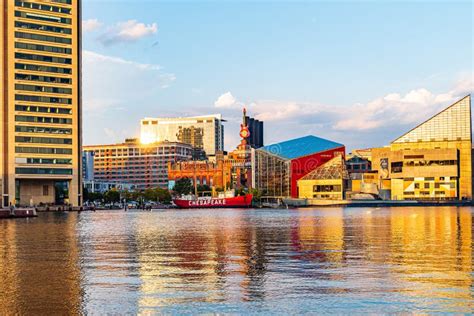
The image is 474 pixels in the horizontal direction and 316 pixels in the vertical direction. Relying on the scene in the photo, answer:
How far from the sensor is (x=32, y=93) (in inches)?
7603

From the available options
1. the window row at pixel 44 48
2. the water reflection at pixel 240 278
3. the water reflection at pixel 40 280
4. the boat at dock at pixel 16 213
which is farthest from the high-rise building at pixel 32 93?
the water reflection at pixel 240 278

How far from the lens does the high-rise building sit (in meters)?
190

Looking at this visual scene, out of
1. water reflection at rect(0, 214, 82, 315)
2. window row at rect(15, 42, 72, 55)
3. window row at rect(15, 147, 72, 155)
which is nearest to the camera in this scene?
water reflection at rect(0, 214, 82, 315)

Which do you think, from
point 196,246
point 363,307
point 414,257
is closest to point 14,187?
point 196,246

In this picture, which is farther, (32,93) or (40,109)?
(40,109)

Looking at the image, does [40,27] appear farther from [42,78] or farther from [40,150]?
[40,150]

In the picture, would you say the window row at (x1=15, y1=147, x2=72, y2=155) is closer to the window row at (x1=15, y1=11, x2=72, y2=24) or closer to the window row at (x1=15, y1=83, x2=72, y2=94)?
the window row at (x1=15, y1=83, x2=72, y2=94)

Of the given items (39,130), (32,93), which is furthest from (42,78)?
(39,130)

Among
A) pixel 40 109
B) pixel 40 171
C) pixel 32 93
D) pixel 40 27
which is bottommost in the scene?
pixel 40 171

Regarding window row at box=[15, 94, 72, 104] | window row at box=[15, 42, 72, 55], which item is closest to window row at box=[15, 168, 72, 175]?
window row at box=[15, 94, 72, 104]

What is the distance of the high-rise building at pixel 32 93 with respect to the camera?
189500 millimetres

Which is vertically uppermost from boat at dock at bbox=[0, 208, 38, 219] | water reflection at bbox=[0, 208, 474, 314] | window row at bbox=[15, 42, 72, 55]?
window row at bbox=[15, 42, 72, 55]

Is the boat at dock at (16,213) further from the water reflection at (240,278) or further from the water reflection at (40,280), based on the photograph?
the water reflection at (240,278)

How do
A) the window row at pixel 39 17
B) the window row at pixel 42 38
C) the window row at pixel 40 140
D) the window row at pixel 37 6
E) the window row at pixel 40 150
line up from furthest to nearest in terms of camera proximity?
the window row at pixel 37 6 → the window row at pixel 39 17 → the window row at pixel 42 38 → the window row at pixel 40 150 → the window row at pixel 40 140
